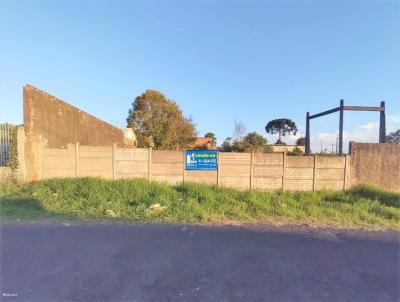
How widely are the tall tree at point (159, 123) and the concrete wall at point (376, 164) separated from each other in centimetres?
1657

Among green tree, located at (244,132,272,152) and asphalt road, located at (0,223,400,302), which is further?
green tree, located at (244,132,272,152)

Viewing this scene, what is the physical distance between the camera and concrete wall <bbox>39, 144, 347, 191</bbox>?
935 cm

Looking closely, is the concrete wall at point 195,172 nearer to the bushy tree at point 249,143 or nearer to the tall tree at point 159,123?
the bushy tree at point 249,143

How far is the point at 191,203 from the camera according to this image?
7.16 m

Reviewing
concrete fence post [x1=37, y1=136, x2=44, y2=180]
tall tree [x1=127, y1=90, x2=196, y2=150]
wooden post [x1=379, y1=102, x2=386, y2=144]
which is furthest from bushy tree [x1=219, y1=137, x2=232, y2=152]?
concrete fence post [x1=37, y1=136, x2=44, y2=180]

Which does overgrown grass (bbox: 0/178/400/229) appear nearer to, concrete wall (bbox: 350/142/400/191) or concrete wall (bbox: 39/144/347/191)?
concrete wall (bbox: 39/144/347/191)

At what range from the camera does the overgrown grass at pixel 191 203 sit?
6.32 m

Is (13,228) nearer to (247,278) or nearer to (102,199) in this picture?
(102,199)

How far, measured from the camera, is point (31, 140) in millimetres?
9023

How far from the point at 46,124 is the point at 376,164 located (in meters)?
13.0

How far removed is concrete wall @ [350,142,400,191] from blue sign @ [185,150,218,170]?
5443 millimetres

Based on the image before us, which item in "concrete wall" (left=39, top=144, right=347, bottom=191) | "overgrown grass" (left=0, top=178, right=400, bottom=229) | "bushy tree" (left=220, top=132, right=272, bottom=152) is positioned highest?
"bushy tree" (left=220, top=132, right=272, bottom=152)

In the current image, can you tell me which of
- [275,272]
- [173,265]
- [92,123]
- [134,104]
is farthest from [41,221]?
[134,104]

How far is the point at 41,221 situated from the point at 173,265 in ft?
12.9
